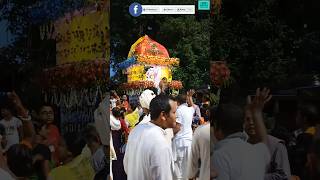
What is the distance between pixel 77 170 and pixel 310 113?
1482 mm

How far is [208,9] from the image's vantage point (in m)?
2.85

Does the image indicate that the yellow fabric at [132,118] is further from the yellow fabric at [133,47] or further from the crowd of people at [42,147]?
the yellow fabric at [133,47]

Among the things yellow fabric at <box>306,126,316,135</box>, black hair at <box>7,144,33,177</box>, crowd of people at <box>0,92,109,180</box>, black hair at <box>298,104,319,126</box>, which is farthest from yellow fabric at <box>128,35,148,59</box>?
yellow fabric at <box>306,126,316,135</box>

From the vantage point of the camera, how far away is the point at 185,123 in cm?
287

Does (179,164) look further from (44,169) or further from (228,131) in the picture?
(44,169)

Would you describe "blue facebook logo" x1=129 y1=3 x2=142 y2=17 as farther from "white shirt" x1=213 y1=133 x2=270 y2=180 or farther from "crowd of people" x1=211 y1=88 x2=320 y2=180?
"white shirt" x1=213 y1=133 x2=270 y2=180

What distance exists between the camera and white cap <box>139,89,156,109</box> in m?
2.91

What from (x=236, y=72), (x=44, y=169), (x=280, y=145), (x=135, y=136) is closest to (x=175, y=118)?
(x=135, y=136)

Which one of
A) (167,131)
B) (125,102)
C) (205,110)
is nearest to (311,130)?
(205,110)

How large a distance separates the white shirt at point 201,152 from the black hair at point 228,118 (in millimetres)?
80

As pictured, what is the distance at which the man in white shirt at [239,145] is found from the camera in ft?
9.16

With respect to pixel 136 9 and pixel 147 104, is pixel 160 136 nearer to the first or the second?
pixel 147 104

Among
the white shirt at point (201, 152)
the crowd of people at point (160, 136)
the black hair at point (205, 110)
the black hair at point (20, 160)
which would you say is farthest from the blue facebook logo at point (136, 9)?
the black hair at point (20, 160)

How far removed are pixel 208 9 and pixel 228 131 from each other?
2.47 feet
